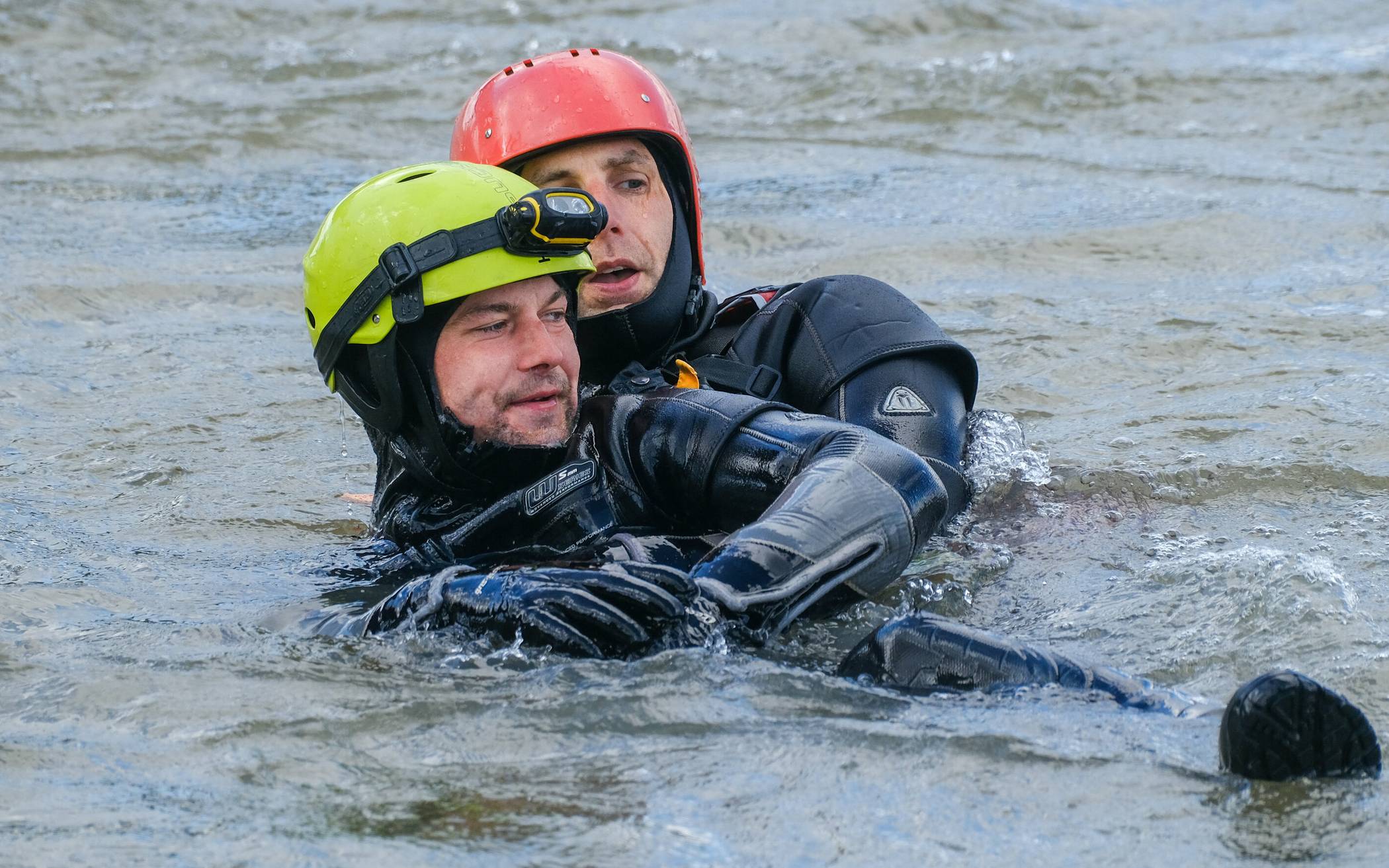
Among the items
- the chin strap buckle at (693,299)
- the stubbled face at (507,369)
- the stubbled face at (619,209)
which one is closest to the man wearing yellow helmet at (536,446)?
the stubbled face at (507,369)

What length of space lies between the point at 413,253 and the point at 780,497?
116 cm

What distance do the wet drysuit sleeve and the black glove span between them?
12 cm

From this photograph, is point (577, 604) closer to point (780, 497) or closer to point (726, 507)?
point (780, 497)

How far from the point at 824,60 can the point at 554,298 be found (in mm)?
9480

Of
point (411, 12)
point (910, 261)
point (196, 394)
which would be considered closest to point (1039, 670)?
point (196, 394)

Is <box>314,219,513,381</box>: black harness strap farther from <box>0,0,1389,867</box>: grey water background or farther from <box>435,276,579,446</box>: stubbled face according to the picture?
<box>0,0,1389,867</box>: grey water background

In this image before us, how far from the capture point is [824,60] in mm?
13398

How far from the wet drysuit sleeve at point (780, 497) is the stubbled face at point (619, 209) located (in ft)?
2.82

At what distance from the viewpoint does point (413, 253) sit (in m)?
4.23

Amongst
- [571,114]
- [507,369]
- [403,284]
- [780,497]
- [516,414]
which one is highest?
[571,114]

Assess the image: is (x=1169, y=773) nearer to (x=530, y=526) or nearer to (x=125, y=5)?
(x=530, y=526)

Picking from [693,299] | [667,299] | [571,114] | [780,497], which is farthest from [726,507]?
[571,114]

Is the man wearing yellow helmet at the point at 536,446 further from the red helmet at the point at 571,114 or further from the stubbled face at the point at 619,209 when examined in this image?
the red helmet at the point at 571,114

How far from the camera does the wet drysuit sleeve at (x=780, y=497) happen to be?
3672 millimetres
